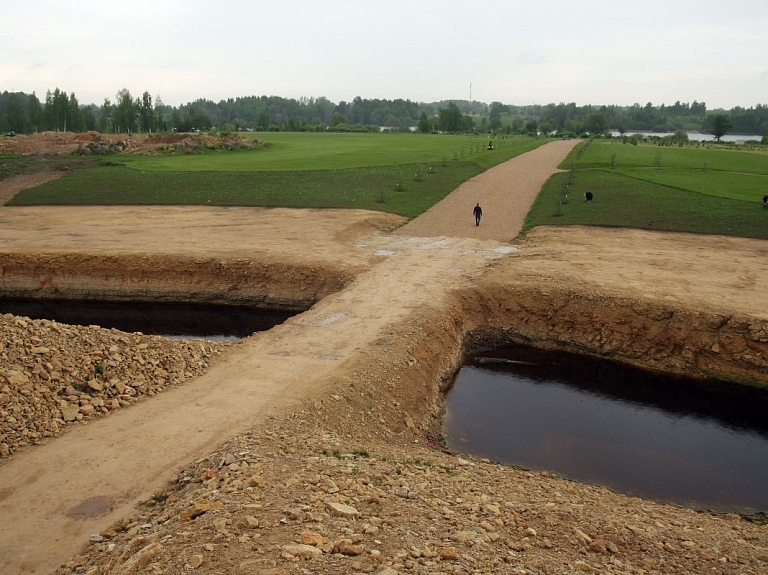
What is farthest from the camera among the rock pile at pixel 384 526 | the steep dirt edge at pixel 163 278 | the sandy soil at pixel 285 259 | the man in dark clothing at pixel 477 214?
the man in dark clothing at pixel 477 214

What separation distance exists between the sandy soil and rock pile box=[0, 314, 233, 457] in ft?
1.51

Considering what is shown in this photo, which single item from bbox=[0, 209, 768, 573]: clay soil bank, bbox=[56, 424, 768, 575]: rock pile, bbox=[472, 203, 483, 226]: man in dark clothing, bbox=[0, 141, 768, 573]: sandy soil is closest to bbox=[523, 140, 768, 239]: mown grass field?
bbox=[0, 141, 768, 573]: sandy soil

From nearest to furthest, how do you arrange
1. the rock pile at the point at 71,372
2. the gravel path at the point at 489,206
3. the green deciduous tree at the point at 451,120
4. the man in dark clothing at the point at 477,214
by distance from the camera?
1. the rock pile at the point at 71,372
2. the gravel path at the point at 489,206
3. the man in dark clothing at the point at 477,214
4. the green deciduous tree at the point at 451,120

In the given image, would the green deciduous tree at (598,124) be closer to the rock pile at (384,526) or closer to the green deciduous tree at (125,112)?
the green deciduous tree at (125,112)

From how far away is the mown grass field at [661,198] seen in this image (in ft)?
93.5

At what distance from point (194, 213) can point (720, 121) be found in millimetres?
101336

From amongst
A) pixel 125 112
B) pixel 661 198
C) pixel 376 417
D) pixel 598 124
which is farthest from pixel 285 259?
pixel 598 124

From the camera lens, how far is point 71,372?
41.7ft

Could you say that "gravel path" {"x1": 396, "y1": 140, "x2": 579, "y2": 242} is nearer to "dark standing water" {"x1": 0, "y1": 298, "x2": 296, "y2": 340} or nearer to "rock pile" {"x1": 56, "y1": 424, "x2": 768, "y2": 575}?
"dark standing water" {"x1": 0, "y1": 298, "x2": 296, "y2": 340}

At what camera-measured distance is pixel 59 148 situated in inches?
2346

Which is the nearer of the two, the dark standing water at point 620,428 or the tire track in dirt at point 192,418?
the tire track in dirt at point 192,418

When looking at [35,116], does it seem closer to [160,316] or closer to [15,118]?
[15,118]

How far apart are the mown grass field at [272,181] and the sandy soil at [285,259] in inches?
85.8

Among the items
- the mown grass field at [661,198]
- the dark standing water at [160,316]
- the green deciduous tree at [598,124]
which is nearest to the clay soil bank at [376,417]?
the dark standing water at [160,316]
